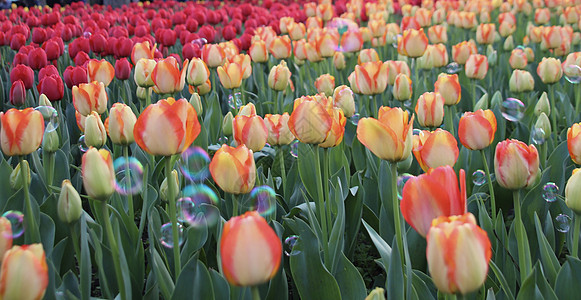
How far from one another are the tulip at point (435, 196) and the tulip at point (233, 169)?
1.33 ft

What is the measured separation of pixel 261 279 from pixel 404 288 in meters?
0.58

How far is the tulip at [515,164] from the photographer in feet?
4.13

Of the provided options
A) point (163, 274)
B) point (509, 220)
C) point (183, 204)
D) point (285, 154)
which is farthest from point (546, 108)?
point (163, 274)

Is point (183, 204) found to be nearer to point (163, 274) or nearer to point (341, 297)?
point (163, 274)

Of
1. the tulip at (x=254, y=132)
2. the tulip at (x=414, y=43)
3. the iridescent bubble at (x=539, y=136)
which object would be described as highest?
the tulip at (x=254, y=132)

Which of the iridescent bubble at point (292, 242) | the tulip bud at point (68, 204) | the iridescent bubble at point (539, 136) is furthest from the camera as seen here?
the iridescent bubble at point (539, 136)

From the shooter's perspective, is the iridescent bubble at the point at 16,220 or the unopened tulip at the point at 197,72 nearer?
the iridescent bubble at the point at 16,220

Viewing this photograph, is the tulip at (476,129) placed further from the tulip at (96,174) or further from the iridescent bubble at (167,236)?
the tulip at (96,174)

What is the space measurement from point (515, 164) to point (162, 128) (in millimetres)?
792

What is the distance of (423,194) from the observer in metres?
0.94

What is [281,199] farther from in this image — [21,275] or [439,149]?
[21,275]

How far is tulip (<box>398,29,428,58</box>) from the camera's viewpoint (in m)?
2.97

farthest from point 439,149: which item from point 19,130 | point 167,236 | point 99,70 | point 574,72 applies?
point 99,70

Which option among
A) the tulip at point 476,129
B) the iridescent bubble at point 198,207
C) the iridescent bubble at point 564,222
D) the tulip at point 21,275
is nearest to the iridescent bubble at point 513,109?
the iridescent bubble at point 564,222
